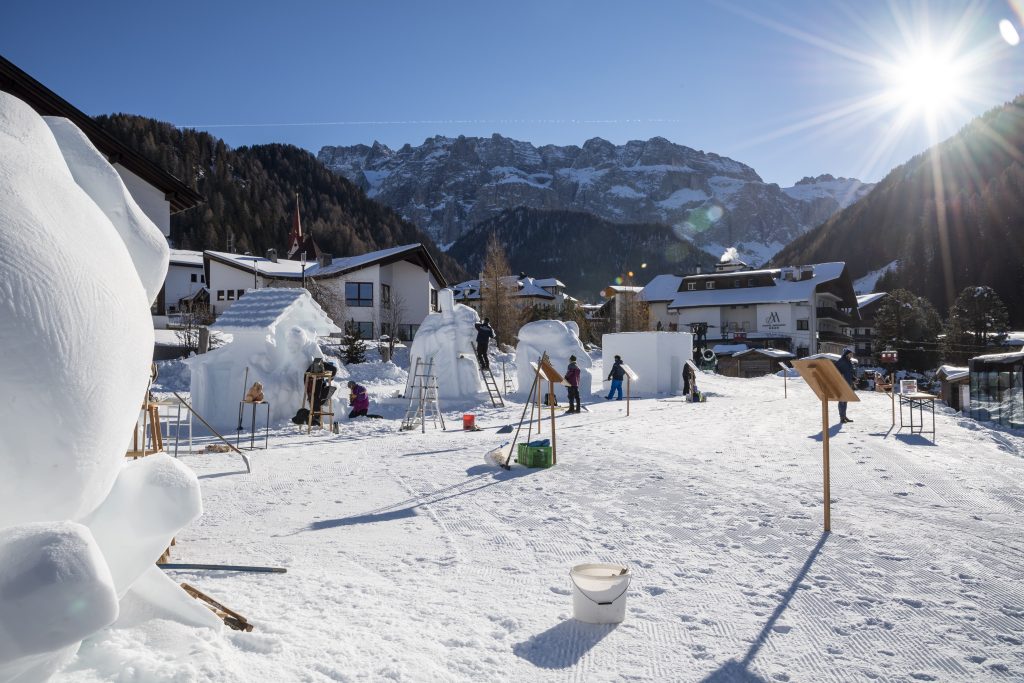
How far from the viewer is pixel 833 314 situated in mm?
48156

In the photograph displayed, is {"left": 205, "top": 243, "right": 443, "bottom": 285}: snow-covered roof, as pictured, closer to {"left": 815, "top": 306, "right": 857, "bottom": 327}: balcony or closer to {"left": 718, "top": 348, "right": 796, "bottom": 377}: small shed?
{"left": 718, "top": 348, "right": 796, "bottom": 377}: small shed

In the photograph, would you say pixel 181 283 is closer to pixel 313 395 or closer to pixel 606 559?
pixel 313 395

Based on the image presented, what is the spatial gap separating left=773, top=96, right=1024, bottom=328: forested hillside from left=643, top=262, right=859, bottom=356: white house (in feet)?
65.7

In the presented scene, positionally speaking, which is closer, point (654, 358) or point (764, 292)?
point (654, 358)

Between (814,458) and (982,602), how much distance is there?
5492 mm

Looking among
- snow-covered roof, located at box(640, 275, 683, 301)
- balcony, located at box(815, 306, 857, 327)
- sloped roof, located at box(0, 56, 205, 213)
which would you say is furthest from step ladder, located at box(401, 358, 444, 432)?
balcony, located at box(815, 306, 857, 327)

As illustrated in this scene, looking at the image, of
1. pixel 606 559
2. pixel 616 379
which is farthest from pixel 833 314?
pixel 606 559

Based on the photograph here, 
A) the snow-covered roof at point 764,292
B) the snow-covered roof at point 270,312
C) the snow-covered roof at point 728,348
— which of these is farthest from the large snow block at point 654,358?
the snow-covered roof at point 764,292

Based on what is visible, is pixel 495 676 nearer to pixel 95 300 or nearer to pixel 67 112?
pixel 95 300

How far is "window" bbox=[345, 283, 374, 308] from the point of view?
119ft

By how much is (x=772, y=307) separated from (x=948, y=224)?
145ft

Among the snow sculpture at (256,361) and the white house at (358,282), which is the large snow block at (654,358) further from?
the white house at (358,282)

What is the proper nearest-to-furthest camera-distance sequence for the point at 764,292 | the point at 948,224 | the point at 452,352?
1. the point at 452,352
2. the point at 764,292
3. the point at 948,224

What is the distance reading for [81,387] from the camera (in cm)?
238
